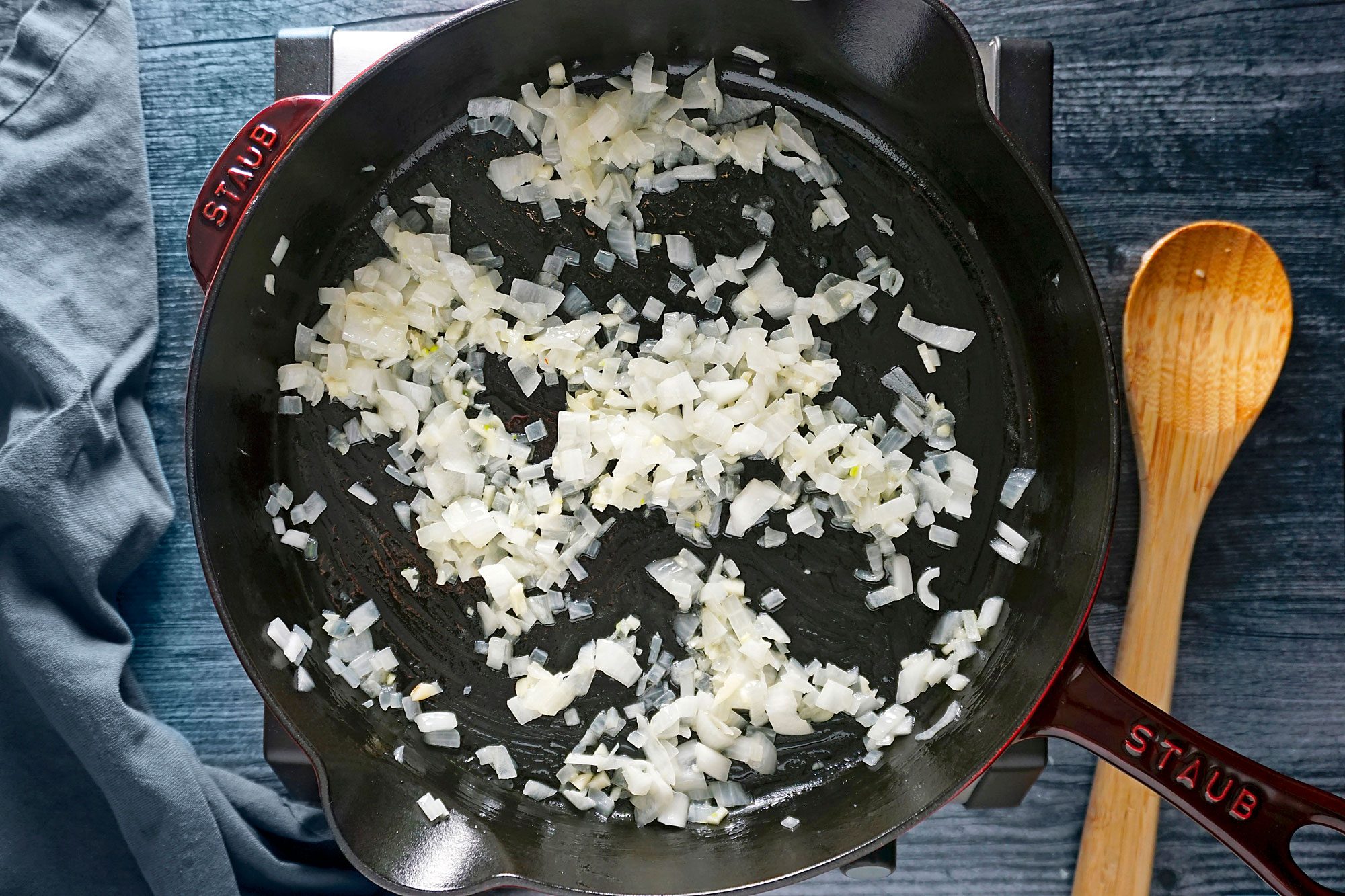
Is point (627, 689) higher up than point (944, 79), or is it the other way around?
point (944, 79)

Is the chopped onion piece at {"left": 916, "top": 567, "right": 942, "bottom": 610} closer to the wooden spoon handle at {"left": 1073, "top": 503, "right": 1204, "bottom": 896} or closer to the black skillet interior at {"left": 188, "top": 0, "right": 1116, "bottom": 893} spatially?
the black skillet interior at {"left": 188, "top": 0, "right": 1116, "bottom": 893}

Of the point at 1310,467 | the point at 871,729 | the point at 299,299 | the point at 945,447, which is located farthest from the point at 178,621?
the point at 1310,467

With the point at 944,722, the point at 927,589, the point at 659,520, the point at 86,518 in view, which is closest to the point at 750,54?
the point at 659,520

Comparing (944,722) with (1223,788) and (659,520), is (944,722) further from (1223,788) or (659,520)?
(659,520)

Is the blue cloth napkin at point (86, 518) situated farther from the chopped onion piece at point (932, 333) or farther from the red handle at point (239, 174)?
the chopped onion piece at point (932, 333)

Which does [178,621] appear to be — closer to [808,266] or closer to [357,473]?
[357,473]

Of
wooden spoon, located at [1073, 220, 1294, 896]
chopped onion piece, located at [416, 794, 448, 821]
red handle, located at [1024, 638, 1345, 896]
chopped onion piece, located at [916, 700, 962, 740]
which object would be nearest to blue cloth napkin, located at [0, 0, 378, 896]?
chopped onion piece, located at [416, 794, 448, 821]
